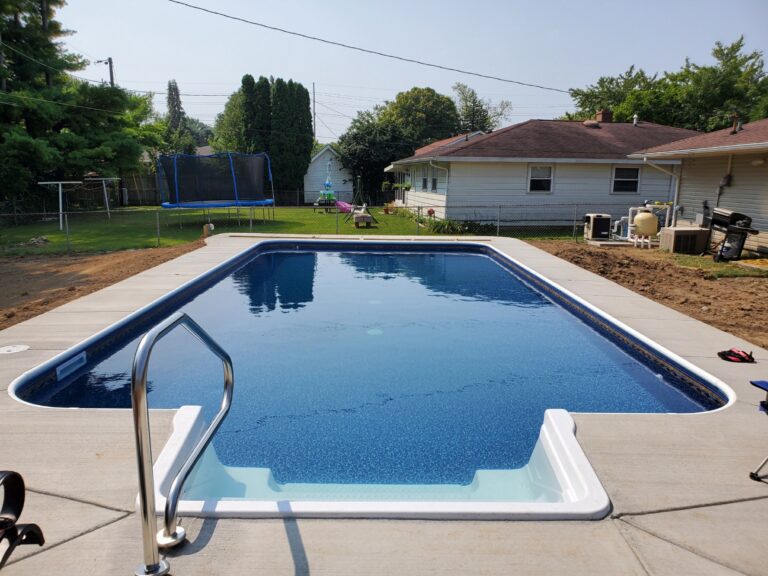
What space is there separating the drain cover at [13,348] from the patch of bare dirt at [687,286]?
8.15 meters

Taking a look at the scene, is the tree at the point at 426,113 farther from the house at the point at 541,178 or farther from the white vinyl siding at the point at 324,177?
the house at the point at 541,178

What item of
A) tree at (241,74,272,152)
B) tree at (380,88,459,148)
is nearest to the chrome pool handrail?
tree at (241,74,272,152)

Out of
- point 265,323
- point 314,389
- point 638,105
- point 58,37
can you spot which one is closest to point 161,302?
point 265,323

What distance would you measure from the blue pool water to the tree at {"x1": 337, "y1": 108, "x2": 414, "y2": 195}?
2561cm

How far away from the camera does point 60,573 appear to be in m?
2.34

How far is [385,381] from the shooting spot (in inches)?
234

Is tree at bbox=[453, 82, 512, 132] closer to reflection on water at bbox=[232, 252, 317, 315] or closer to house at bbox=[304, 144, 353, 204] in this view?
house at bbox=[304, 144, 353, 204]

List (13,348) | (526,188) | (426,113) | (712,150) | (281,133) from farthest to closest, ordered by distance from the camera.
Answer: (426,113) → (281,133) → (526,188) → (712,150) → (13,348)

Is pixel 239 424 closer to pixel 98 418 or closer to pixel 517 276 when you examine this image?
pixel 98 418

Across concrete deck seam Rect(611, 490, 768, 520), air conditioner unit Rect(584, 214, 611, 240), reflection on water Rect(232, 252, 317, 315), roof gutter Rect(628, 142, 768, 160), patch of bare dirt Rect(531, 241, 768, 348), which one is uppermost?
roof gutter Rect(628, 142, 768, 160)

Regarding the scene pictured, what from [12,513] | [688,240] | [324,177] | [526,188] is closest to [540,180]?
[526,188]

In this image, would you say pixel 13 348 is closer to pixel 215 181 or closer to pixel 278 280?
pixel 278 280

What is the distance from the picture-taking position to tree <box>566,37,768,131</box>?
107 feet

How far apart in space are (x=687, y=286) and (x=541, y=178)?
9.76 m
